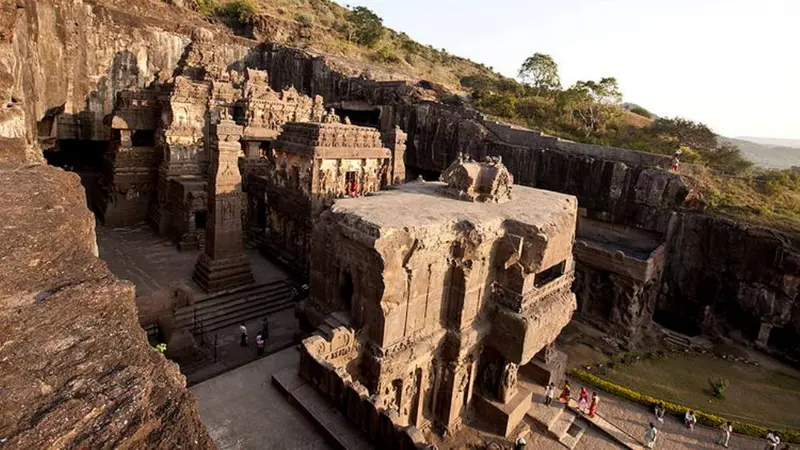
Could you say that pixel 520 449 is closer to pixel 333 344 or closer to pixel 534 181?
pixel 333 344

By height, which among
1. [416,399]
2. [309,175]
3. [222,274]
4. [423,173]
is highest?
[309,175]

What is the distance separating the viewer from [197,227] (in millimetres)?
20672

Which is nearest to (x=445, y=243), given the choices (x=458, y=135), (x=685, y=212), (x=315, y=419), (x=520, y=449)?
(x=315, y=419)

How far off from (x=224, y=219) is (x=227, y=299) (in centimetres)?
278

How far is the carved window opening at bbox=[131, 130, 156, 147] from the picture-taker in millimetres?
24203

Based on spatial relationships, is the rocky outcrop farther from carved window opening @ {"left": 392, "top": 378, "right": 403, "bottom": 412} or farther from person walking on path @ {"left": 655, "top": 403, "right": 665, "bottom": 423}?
person walking on path @ {"left": 655, "top": 403, "right": 665, "bottom": 423}

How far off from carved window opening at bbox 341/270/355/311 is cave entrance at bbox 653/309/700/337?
1742 centimetres

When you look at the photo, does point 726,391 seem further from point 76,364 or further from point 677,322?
point 76,364

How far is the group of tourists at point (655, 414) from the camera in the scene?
13268 mm

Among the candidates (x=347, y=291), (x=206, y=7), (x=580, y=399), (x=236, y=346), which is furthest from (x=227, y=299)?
(x=206, y=7)

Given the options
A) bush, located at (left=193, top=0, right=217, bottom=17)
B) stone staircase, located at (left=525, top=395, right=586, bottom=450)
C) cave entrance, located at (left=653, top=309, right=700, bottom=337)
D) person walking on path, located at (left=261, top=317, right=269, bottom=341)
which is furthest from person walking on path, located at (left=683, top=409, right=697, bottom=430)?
bush, located at (left=193, top=0, right=217, bottom=17)

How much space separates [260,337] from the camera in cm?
1319

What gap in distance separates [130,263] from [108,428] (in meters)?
18.6

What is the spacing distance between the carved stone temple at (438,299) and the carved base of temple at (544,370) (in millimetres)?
1051
